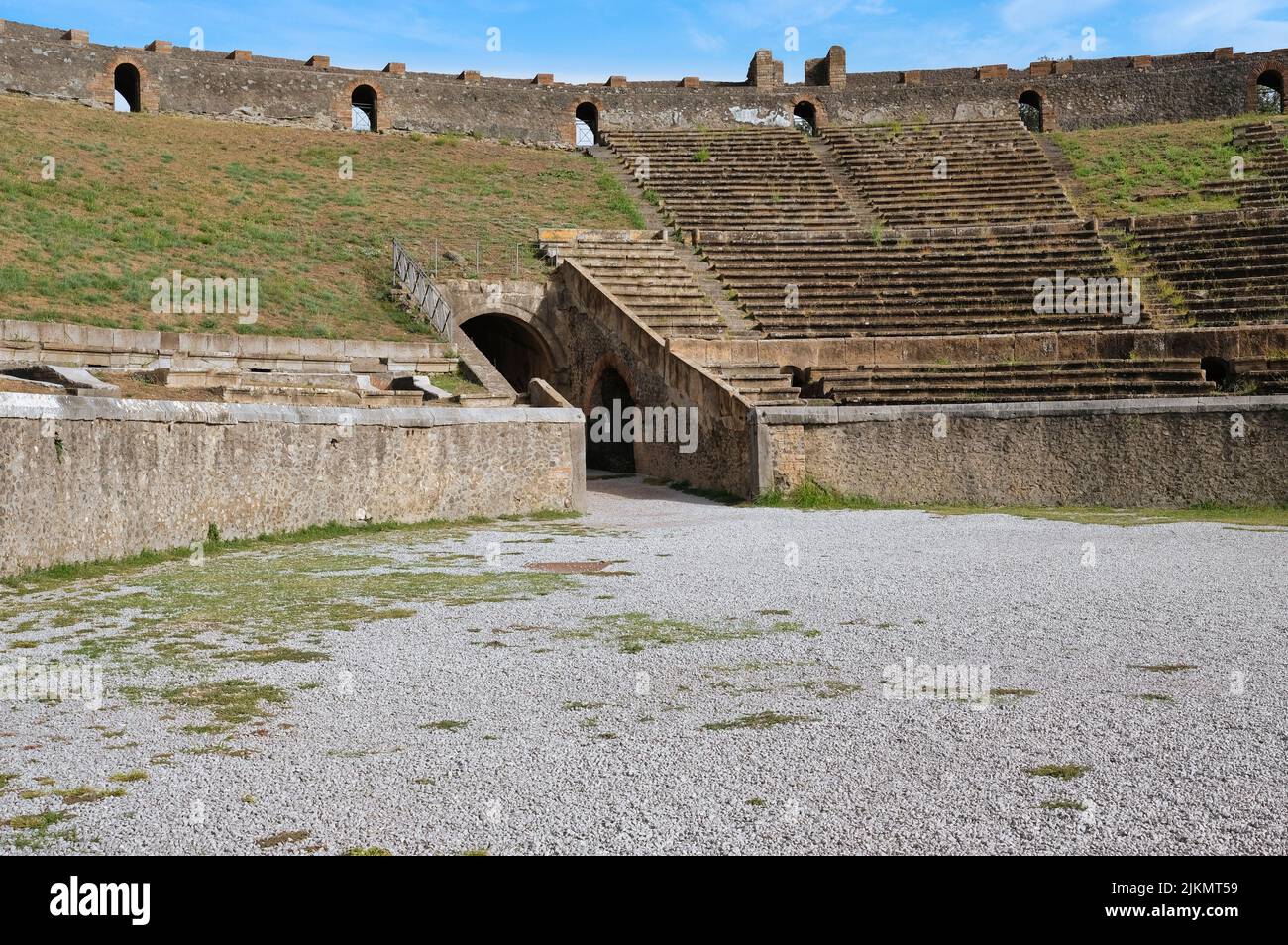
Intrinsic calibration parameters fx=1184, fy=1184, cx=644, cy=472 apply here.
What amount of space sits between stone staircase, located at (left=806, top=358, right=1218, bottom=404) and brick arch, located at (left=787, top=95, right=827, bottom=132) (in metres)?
23.8

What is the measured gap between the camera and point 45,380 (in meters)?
13.6

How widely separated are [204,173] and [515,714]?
2934 cm

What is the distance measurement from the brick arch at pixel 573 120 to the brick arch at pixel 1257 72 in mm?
21256

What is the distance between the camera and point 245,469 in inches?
471

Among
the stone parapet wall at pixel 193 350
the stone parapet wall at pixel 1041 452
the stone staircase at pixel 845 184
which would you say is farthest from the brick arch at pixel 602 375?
the stone staircase at pixel 845 184

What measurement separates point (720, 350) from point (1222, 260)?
1078cm

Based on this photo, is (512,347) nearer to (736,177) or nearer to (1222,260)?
(736,177)

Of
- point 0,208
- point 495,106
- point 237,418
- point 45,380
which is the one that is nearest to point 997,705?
point 237,418

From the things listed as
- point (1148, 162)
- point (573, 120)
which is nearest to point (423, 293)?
point (573, 120)

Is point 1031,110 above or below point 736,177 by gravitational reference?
above

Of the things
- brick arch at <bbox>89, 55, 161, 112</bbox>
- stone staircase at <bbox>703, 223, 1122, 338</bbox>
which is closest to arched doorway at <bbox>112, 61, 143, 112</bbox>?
brick arch at <bbox>89, 55, 161, 112</bbox>

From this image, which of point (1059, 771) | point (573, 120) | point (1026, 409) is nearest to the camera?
point (1059, 771)

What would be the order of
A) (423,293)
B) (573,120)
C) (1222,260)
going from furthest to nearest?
(573,120) < (423,293) < (1222,260)
